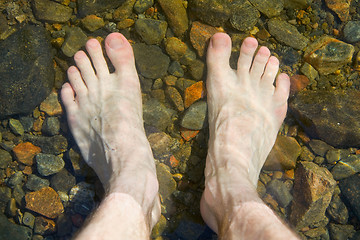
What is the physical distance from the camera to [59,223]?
2.39 m

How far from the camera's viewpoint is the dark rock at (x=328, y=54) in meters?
2.58

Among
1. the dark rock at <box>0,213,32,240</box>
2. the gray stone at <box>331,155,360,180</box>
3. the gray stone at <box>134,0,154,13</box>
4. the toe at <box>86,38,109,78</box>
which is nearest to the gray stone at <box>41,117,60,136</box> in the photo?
the toe at <box>86,38,109,78</box>

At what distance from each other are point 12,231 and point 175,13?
6.55 feet

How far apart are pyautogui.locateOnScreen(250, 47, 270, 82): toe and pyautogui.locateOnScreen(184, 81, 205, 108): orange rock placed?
1.38 ft

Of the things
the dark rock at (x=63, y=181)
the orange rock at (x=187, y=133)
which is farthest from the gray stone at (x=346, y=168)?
the dark rock at (x=63, y=181)

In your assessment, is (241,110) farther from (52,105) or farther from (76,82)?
(52,105)

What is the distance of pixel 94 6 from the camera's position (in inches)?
96.5

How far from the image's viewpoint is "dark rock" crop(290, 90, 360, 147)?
8.25 ft

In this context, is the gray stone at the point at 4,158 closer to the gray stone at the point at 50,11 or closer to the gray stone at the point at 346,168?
the gray stone at the point at 50,11

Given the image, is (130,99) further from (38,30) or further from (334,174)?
(334,174)

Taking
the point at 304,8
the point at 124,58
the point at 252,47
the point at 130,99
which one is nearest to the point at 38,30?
the point at 124,58

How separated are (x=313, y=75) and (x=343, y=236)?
1274mm

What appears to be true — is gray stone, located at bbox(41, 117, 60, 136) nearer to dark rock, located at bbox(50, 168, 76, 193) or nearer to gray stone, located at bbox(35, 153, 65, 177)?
gray stone, located at bbox(35, 153, 65, 177)

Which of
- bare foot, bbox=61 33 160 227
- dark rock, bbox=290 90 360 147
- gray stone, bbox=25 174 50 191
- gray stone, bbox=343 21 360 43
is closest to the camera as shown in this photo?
bare foot, bbox=61 33 160 227
